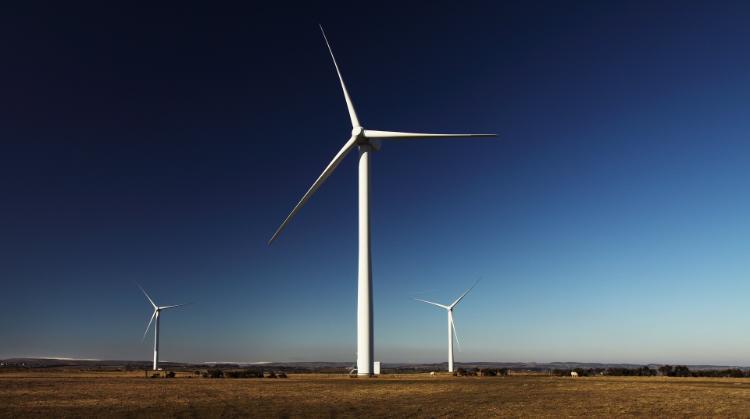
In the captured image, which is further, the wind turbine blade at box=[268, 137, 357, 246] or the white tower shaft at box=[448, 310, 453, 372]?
the white tower shaft at box=[448, 310, 453, 372]

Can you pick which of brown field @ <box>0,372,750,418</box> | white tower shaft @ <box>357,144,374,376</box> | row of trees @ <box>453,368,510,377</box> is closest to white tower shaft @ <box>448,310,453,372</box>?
row of trees @ <box>453,368,510,377</box>

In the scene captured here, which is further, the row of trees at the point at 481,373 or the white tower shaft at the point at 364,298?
the row of trees at the point at 481,373

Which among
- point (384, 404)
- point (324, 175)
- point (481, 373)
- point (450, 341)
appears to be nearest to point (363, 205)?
point (324, 175)

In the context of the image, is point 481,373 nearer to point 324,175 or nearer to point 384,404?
point 324,175

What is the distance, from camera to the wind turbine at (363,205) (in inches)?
2576

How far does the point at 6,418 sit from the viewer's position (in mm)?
28984

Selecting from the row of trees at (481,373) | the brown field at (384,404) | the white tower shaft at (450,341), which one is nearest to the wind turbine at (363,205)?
the brown field at (384,404)

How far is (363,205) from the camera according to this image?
69.3 m

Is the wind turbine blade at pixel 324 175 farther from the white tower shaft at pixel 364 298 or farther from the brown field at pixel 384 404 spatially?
the brown field at pixel 384 404

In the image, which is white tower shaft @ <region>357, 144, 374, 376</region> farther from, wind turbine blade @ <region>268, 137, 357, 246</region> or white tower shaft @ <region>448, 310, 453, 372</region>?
white tower shaft @ <region>448, 310, 453, 372</region>

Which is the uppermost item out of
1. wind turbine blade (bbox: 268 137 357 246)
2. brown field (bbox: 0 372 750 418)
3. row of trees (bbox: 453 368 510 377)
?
wind turbine blade (bbox: 268 137 357 246)

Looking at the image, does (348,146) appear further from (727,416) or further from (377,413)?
(727,416)

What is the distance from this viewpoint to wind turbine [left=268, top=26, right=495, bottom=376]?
65.4m

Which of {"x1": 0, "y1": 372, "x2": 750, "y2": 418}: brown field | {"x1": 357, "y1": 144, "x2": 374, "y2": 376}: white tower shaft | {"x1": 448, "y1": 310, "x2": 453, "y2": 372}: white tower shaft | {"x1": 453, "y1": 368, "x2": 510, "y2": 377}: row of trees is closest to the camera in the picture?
{"x1": 0, "y1": 372, "x2": 750, "y2": 418}: brown field
